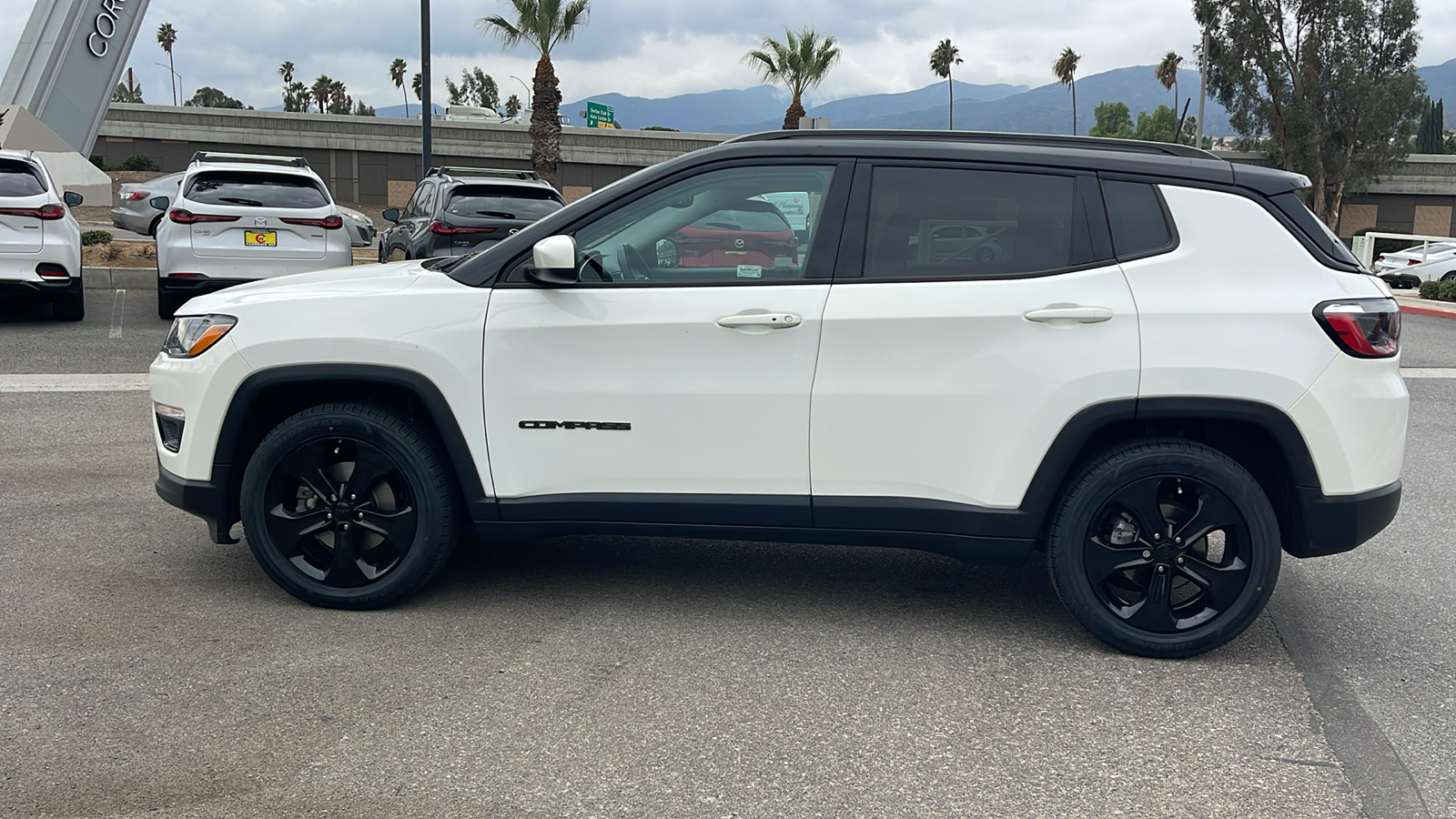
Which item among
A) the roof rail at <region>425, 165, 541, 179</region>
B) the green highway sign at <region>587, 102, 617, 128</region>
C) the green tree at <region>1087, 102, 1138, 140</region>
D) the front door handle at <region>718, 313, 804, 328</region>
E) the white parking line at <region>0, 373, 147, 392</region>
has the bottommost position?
the white parking line at <region>0, 373, 147, 392</region>

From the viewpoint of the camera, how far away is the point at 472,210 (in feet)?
Result: 42.7

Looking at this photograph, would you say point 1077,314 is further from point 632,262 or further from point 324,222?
point 324,222

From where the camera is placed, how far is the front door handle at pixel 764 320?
4137 millimetres

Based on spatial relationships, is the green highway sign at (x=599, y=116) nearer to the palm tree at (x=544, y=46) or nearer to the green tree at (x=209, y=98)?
the palm tree at (x=544, y=46)

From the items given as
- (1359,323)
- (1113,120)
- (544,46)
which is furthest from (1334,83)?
(1113,120)

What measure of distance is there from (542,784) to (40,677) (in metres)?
1.75

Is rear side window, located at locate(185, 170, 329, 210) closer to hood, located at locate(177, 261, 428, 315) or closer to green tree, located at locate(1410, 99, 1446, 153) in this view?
hood, located at locate(177, 261, 428, 315)

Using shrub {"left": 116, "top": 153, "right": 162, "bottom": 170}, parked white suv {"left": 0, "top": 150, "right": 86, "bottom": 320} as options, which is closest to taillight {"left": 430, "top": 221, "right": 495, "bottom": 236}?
parked white suv {"left": 0, "top": 150, "right": 86, "bottom": 320}

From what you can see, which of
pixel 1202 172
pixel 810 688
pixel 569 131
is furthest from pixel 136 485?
pixel 569 131

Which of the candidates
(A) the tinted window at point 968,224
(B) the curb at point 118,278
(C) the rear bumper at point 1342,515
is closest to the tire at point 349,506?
(A) the tinted window at point 968,224

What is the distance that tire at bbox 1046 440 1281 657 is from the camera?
409 cm

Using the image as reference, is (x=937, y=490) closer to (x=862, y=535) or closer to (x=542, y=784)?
(x=862, y=535)

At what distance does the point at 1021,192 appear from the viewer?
4.23 meters

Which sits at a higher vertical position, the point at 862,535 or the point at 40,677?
the point at 862,535
